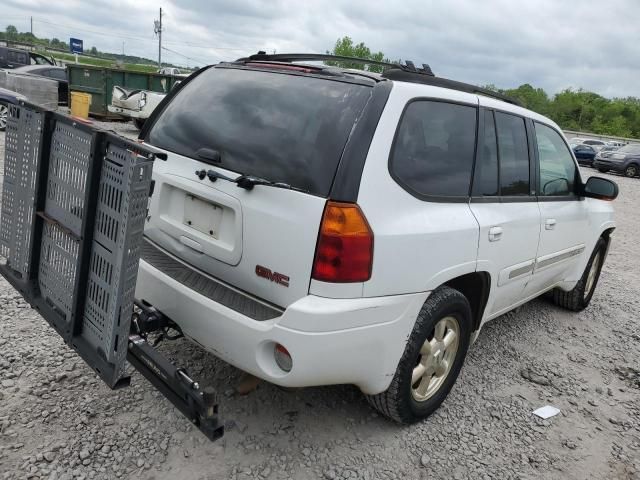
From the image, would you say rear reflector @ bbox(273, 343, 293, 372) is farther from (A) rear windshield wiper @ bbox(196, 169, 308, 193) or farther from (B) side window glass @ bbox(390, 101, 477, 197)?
(B) side window glass @ bbox(390, 101, 477, 197)

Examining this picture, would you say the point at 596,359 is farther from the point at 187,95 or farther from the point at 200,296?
the point at 187,95

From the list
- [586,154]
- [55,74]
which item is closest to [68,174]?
[55,74]

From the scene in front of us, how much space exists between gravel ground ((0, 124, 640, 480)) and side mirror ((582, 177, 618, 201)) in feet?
4.68

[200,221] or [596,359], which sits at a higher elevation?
[200,221]

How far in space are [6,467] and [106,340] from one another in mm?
800

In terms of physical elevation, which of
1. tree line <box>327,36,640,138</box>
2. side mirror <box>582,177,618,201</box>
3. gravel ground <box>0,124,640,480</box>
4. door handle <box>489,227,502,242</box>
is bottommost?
gravel ground <box>0,124,640,480</box>

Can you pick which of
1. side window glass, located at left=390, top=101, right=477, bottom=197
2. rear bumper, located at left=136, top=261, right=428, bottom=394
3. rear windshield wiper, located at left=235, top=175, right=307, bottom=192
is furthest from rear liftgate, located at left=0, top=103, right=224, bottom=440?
side window glass, located at left=390, top=101, right=477, bottom=197

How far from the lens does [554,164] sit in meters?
3.95

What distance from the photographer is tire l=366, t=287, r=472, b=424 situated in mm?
2645

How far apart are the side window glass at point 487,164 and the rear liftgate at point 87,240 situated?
189cm

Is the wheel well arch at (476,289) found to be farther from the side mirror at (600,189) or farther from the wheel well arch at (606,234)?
the wheel well arch at (606,234)

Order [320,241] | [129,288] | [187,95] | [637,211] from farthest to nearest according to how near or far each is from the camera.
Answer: [637,211]
[187,95]
[320,241]
[129,288]

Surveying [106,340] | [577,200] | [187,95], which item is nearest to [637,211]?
[577,200]

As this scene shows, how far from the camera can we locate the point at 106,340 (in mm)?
2164
